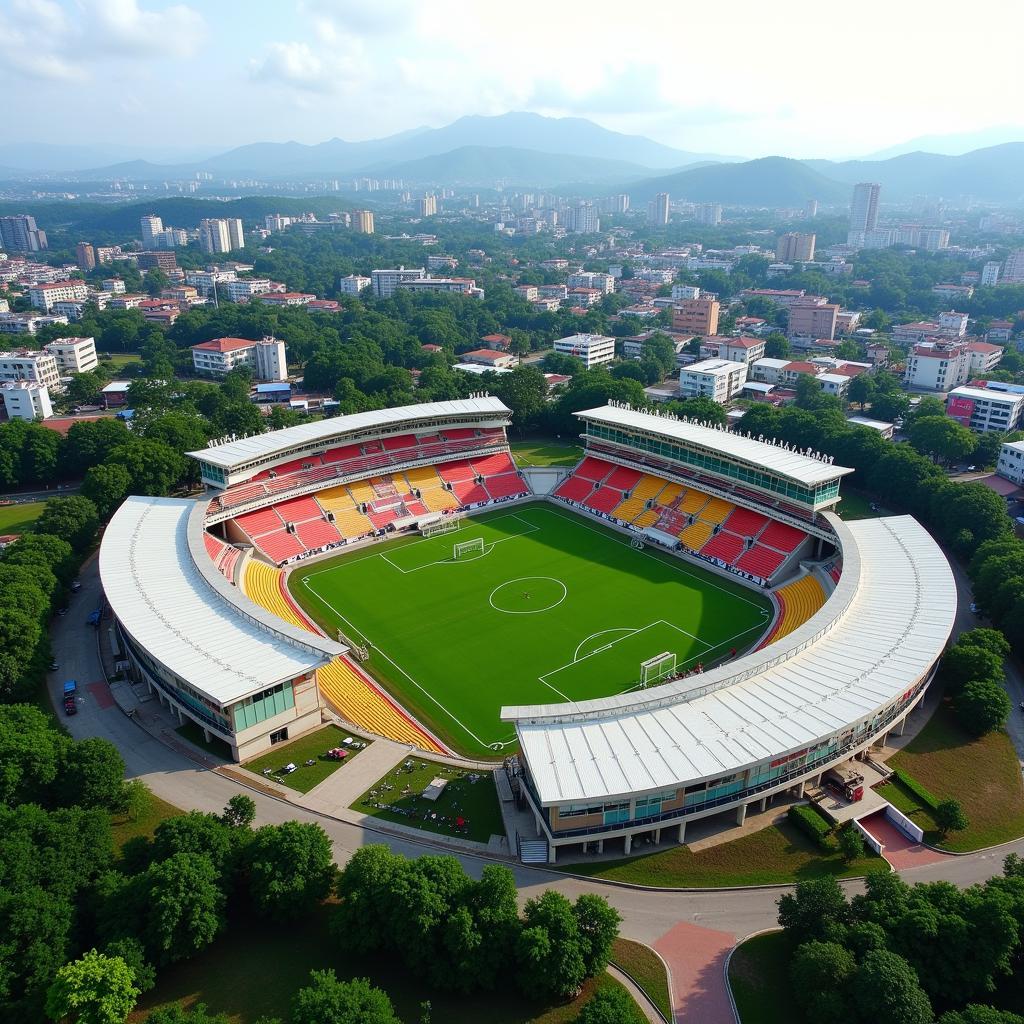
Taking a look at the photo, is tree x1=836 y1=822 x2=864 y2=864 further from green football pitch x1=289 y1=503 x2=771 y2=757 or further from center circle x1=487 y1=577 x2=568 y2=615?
center circle x1=487 y1=577 x2=568 y2=615

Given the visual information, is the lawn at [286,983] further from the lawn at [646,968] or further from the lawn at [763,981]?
the lawn at [763,981]

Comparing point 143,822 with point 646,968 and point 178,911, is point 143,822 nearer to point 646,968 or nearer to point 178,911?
point 178,911

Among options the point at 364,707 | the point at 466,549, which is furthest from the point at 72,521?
the point at 364,707

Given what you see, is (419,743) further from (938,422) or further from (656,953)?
(938,422)

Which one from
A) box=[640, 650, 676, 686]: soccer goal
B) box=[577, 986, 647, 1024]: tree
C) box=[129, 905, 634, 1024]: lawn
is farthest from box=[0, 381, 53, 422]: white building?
box=[577, 986, 647, 1024]: tree

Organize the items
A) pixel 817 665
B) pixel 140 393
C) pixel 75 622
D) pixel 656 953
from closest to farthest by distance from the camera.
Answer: pixel 656 953 < pixel 817 665 < pixel 75 622 < pixel 140 393

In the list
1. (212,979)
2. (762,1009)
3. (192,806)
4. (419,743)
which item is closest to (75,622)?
(192,806)
